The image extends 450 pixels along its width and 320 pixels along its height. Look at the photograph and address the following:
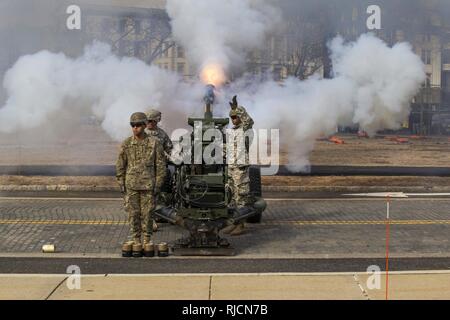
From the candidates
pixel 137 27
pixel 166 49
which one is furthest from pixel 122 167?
pixel 137 27

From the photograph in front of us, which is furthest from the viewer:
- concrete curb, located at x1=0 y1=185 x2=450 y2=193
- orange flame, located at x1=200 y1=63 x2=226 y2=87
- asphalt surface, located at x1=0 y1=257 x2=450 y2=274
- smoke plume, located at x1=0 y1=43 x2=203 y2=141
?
smoke plume, located at x1=0 y1=43 x2=203 y2=141

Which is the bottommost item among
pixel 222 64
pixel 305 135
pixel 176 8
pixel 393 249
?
pixel 393 249

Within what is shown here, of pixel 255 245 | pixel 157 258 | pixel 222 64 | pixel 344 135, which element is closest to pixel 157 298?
pixel 157 258

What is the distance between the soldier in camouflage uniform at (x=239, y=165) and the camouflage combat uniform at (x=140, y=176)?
6.37ft

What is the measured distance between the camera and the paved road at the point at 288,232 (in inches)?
368

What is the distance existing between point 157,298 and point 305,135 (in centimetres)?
1072

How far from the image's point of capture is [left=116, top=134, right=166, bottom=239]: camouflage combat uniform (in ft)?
30.4

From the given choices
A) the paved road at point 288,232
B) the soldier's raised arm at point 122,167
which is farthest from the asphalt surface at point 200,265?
the soldier's raised arm at point 122,167

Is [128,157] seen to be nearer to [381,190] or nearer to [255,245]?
[255,245]

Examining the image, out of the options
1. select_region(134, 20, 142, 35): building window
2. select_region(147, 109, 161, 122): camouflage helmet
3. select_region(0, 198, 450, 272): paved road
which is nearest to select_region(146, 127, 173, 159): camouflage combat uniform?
select_region(147, 109, 161, 122): camouflage helmet

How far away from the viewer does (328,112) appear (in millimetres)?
16453

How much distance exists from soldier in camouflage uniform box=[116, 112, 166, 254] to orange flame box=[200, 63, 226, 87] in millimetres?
5561

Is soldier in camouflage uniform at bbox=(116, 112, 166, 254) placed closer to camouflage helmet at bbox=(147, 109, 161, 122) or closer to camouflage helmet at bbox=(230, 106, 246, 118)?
camouflage helmet at bbox=(147, 109, 161, 122)

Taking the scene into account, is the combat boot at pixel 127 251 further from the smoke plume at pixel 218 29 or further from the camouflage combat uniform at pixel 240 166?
the smoke plume at pixel 218 29
